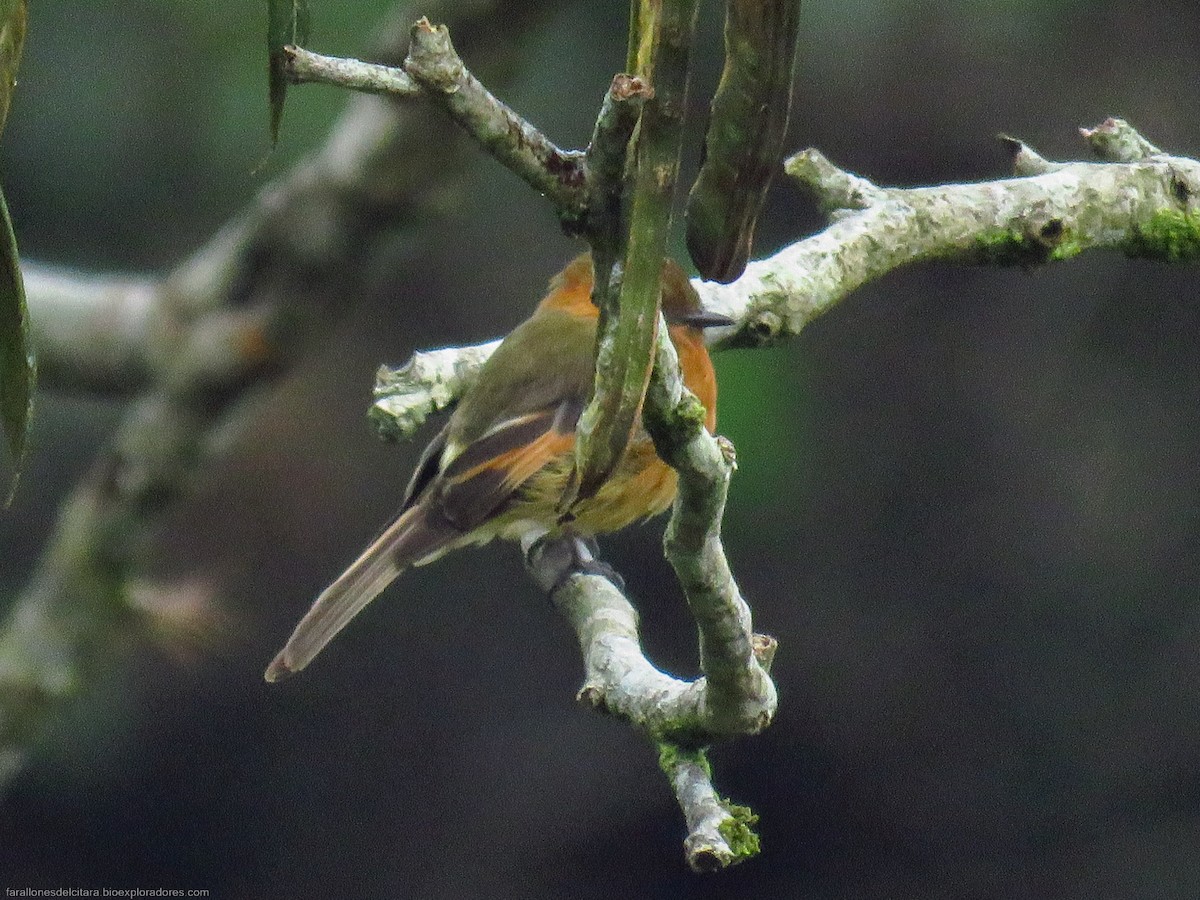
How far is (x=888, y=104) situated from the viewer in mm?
7105

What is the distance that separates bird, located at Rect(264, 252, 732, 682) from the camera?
4191 millimetres

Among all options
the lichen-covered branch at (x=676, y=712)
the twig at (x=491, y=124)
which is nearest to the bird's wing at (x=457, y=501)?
the lichen-covered branch at (x=676, y=712)

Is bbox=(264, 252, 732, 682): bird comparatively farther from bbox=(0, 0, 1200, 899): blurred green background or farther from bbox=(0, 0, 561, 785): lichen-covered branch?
bbox=(0, 0, 1200, 899): blurred green background

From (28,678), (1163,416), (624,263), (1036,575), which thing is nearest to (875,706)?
(1036,575)

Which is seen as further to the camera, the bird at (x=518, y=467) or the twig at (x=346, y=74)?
the bird at (x=518, y=467)

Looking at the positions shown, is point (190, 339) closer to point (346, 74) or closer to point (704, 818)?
point (704, 818)

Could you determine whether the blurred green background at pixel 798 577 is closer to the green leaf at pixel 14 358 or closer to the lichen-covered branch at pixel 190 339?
the lichen-covered branch at pixel 190 339

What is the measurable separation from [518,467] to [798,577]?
3438 millimetres

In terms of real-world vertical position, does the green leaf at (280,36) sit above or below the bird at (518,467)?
above

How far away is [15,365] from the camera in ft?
4.52

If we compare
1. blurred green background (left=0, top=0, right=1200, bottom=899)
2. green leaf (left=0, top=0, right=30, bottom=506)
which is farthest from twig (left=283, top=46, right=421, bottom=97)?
blurred green background (left=0, top=0, right=1200, bottom=899)

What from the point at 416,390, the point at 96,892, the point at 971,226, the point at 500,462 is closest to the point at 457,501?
the point at 500,462

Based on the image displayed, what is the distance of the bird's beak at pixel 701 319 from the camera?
10.8ft

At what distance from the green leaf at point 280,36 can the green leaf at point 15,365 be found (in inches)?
8.7
